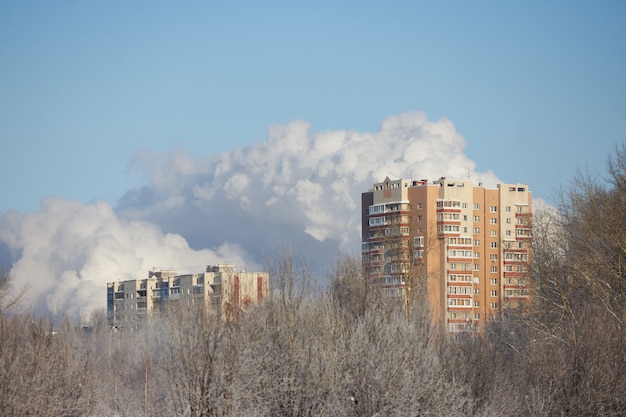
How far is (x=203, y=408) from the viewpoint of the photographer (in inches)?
1222

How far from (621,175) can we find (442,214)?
1731 inches

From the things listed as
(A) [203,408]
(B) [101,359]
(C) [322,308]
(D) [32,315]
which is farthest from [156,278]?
(A) [203,408]

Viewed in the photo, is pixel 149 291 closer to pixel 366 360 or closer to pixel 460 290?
pixel 460 290

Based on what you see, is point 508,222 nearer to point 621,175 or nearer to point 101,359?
point 101,359

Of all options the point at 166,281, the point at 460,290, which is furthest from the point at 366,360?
the point at 166,281

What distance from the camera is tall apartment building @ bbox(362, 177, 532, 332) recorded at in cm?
8925

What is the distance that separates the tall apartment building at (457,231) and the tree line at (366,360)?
41239 millimetres

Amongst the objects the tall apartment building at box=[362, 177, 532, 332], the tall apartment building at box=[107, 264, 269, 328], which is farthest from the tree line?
the tall apartment building at box=[107, 264, 269, 328]

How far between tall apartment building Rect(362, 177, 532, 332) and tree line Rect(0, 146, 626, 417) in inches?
1624

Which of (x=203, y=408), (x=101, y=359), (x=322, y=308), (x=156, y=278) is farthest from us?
(x=156, y=278)

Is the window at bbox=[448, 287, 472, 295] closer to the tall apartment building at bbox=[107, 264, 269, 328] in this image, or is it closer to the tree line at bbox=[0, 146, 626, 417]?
the tall apartment building at bbox=[107, 264, 269, 328]

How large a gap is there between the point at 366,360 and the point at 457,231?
181 feet

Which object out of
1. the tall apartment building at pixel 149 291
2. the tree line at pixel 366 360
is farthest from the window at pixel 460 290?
the tree line at pixel 366 360

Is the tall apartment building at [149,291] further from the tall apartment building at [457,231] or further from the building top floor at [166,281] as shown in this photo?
the tall apartment building at [457,231]
